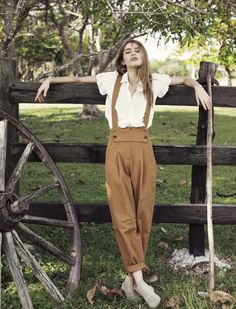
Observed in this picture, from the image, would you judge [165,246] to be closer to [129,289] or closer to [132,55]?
[129,289]

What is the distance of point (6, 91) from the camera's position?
4.61 m

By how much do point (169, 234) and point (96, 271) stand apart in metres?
1.31

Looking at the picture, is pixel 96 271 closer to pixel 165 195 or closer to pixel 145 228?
pixel 145 228

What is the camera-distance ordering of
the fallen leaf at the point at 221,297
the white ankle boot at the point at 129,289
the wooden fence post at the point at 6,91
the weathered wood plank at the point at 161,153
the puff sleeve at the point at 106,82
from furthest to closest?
the weathered wood plank at the point at 161,153 → the wooden fence post at the point at 6,91 → the puff sleeve at the point at 106,82 → the white ankle boot at the point at 129,289 → the fallen leaf at the point at 221,297

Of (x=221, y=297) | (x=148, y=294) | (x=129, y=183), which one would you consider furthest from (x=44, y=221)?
(x=221, y=297)

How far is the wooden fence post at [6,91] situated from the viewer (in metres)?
4.58

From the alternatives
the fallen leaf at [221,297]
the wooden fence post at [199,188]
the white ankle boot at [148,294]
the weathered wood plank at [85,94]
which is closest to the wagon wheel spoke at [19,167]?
the weathered wood plank at [85,94]

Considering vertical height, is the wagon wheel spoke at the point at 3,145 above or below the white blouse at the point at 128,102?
below

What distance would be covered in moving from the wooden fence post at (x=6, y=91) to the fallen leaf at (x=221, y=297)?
205cm

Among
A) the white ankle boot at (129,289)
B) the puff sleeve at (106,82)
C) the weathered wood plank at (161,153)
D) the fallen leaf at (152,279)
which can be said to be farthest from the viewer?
the weathered wood plank at (161,153)

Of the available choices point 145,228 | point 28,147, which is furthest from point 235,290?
point 28,147

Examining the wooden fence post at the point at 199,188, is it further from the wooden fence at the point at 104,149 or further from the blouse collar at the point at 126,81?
the blouse collar at the point at 126,81

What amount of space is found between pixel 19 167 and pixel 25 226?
1.51ft

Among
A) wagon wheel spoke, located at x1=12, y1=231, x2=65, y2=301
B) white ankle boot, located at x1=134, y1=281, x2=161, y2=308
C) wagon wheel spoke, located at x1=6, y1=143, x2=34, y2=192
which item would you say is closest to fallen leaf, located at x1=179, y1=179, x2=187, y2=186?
wagon wheel spoke, located at x1=6, y1=143, x2=34, y2=192
